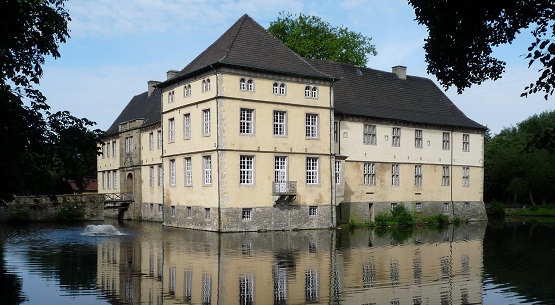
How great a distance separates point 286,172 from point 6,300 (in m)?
22.0

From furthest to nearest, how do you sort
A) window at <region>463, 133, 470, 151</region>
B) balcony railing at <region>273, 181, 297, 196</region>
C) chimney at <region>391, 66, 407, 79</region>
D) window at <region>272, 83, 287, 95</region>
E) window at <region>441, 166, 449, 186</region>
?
chimney at <region>391, 66, 407, 79</region>, window at <region>463, 133, 470, 151</region>, window at <region>441, 166, 449, 186</region>, window at <region>272, 83, 287, 95</region>, balcony railing at <region>273, 181, 297, 196</region>

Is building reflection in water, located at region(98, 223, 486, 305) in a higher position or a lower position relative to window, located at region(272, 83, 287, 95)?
lower

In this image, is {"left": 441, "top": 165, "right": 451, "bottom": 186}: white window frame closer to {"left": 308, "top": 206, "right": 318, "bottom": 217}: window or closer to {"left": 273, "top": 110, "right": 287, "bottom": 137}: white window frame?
{"left": 308, "top": 206, "right": 318, "bottom": 217}: window

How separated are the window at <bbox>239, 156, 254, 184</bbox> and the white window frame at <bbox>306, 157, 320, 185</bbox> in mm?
3639

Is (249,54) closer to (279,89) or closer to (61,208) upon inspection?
(279,89)

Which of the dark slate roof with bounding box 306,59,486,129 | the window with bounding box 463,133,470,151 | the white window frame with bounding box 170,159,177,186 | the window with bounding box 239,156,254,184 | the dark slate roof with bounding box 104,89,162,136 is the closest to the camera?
the window with bounding box 239,156,254,184

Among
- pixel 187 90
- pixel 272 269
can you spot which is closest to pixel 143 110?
pixel 187 90

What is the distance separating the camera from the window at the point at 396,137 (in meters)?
41.5

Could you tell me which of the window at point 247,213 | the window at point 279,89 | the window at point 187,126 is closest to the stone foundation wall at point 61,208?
the window at point 187,126

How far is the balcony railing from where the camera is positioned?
33406 mm

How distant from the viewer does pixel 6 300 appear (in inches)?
519

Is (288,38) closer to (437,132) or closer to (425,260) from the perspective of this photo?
(437,132)

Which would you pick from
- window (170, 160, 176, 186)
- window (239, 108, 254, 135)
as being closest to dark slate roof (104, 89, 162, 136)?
window (170, 160, 176, 186)

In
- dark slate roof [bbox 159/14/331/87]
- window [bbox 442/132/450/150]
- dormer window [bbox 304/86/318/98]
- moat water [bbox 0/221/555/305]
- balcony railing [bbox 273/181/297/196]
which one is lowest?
moat water [bbox 0/221/555/305]
